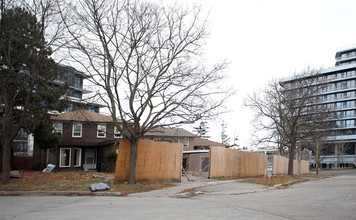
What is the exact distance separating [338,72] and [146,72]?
90.1 metres

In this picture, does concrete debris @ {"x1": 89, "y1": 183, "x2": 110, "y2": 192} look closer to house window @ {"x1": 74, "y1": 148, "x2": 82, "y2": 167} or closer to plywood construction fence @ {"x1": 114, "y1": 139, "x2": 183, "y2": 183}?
plywood construction fence @ {"x1": 114, "y1": 139, "x2": 183, "y2": 183}

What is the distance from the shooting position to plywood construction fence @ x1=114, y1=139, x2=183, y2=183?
17.1 metres

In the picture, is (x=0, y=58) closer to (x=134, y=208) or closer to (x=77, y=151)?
(x=134, y=208)

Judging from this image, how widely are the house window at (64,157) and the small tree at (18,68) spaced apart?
46.8 ft

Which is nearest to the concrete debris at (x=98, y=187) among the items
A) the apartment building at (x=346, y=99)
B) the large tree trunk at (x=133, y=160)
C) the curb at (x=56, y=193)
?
the curb at (x=56, y=193)

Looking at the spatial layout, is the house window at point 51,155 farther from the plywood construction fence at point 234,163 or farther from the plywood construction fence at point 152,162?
the plywood construction fence at point 152,162

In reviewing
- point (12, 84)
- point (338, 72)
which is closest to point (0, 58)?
point (12, 84)

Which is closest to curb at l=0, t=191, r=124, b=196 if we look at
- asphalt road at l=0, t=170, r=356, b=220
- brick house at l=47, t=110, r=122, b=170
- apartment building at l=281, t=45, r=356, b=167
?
asphalt road at l=0, t=170, r=356, b=220

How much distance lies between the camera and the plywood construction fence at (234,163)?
22.4 metres

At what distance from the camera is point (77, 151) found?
34594 millimetres

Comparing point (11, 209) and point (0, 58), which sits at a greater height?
point (0, 58)

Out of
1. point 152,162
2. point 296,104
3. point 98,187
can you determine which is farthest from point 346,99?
point 98,187

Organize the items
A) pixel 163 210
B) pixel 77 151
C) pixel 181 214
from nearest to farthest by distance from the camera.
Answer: pixel 181 214, pixel 163 210, pixel 77 151

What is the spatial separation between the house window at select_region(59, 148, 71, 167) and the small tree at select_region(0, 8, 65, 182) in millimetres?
14264
